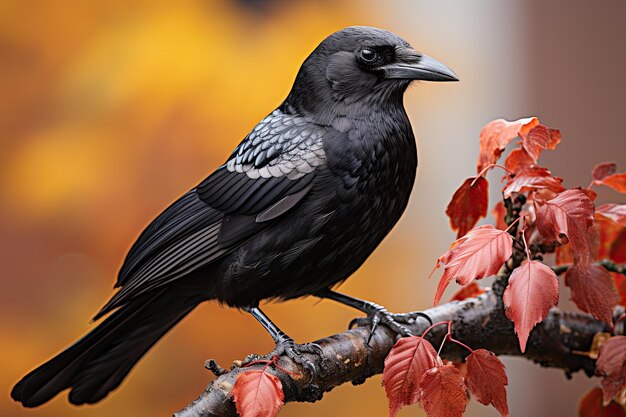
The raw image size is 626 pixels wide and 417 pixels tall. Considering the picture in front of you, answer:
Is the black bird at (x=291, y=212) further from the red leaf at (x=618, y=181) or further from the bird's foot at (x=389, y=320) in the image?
the red leaf at (x=618, y=181)

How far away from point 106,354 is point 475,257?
0.74m

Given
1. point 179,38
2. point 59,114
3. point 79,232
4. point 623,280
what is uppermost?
point 179,38

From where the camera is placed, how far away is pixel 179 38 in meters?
1.86

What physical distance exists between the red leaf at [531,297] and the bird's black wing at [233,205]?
414 mm

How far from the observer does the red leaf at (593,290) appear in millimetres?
1079

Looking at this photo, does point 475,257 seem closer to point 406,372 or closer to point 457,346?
point 406,372

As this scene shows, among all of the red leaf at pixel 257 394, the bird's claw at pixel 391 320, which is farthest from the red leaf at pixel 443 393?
the bird's claw at pixel 391 320

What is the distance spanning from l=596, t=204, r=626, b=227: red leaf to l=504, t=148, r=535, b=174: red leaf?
0.12 metres

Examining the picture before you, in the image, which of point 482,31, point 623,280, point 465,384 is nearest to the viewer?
point 465,384

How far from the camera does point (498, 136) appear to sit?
111cm

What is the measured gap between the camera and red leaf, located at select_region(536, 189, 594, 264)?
921 millimetres

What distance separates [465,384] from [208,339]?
101 centimetres

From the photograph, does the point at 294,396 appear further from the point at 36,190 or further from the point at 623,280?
the point at 36,190

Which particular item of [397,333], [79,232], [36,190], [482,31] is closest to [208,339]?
[79,232]
